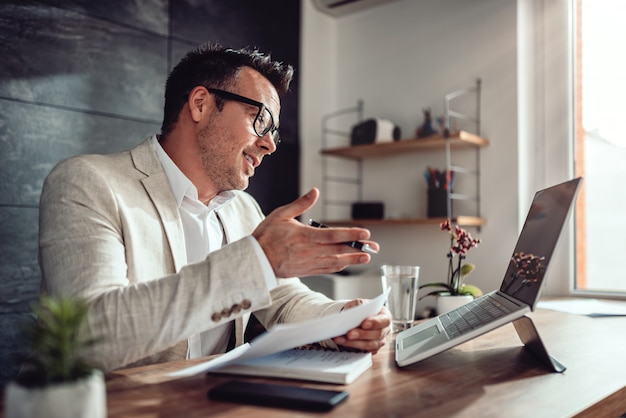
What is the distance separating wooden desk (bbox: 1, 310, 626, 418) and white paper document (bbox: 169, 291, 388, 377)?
0.03 meters

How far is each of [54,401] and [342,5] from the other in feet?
9.40

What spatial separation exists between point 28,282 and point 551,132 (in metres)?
2.25

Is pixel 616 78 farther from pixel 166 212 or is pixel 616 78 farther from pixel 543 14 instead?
pixel 166 212

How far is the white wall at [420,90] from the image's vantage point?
256 cm

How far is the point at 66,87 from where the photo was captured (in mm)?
2221

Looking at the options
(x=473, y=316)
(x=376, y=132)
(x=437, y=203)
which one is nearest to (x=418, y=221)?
(x=437, y=203)

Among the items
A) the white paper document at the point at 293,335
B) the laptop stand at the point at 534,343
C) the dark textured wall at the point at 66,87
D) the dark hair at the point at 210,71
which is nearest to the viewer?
the white paper document at the point at 293,335

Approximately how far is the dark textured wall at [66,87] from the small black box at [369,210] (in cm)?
103

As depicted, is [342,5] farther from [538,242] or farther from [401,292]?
[538,242]

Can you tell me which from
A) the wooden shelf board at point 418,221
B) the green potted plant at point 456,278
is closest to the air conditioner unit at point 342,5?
the wooden shelf board at point 418,221

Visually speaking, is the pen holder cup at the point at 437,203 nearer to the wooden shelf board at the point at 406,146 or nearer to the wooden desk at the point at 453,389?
the wooden shelf board at the point at 406,146

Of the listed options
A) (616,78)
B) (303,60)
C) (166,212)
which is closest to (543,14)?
(616,78)

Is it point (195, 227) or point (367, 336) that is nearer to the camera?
point (367, 336)

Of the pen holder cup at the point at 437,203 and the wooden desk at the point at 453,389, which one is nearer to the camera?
the wooden desk at the point at 453,389
